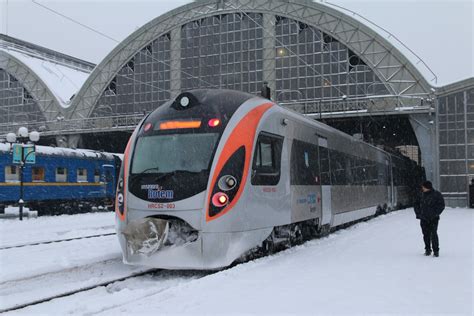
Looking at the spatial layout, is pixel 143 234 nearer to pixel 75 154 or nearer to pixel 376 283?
pixel 376 283

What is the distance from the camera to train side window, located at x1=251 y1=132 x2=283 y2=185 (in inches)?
367

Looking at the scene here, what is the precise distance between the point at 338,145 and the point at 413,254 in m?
5.47

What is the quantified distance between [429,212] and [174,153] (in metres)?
5.16

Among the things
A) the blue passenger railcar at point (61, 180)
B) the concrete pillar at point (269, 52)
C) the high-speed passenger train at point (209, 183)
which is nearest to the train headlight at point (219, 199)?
the high-speed passenger train at point (209, 183)

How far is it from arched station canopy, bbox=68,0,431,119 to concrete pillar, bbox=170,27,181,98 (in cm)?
9

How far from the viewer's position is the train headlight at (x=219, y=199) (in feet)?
27.7

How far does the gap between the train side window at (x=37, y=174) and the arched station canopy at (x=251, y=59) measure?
2135cm

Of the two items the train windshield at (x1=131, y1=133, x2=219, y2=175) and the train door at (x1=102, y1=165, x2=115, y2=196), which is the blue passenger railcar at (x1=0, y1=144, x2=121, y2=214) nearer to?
the train door at (x1=102, y1=165, x2=115, y2=196)

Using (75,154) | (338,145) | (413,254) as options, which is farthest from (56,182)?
(413,254)

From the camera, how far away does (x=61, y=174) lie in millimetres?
26125

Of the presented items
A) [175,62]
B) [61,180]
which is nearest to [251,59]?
[175,62]

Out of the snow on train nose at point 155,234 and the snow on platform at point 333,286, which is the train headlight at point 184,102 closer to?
the snow on train nose at point 155,234

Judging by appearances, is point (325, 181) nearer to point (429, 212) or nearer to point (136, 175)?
point (429, 212)

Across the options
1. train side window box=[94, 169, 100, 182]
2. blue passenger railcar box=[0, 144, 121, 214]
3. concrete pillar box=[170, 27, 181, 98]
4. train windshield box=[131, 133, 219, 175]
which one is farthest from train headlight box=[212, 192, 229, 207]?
concrete pillar box=[170, 27, 181, 98]
